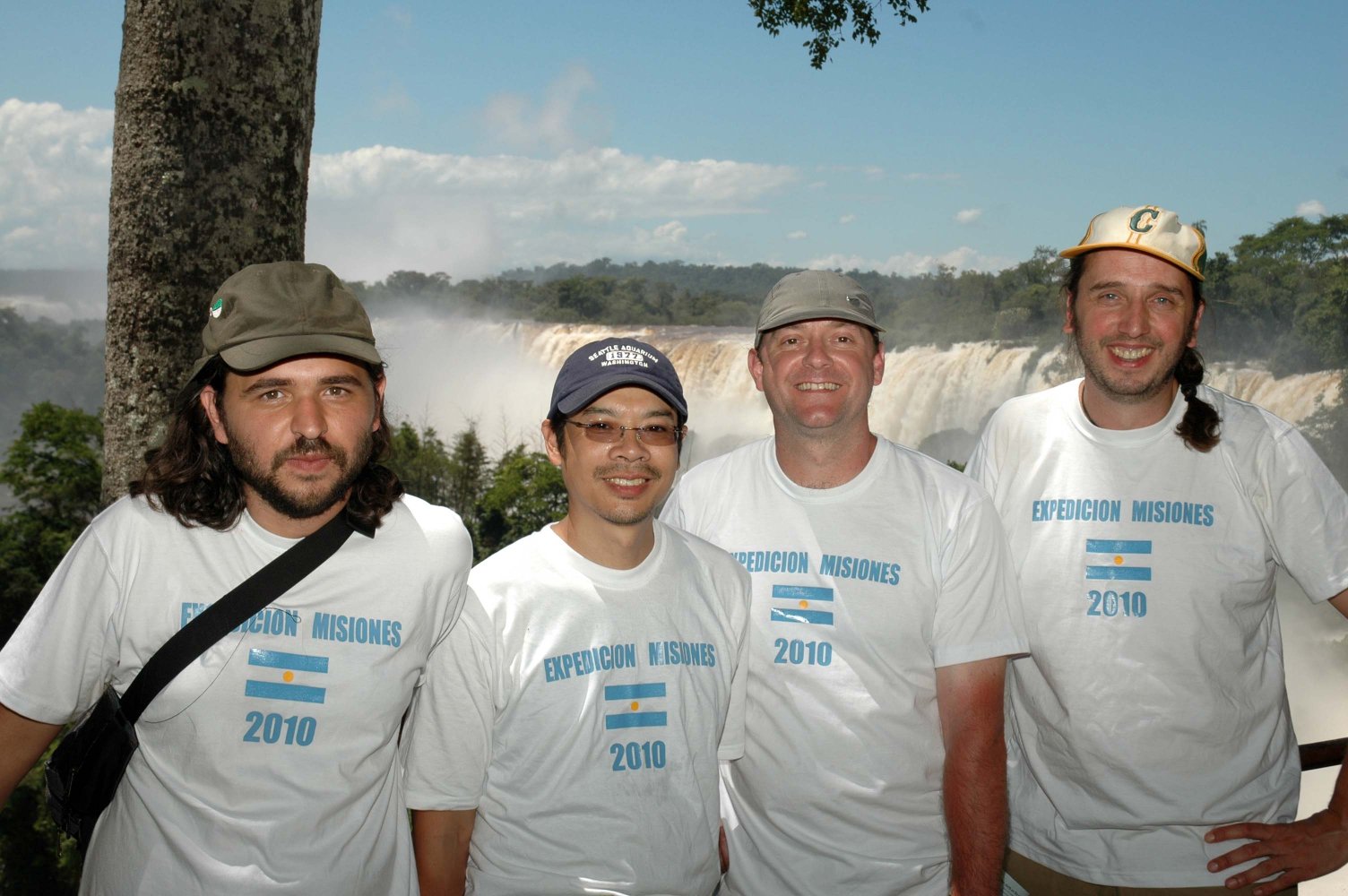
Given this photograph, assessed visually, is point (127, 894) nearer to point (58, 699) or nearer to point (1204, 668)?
point (58, 699)

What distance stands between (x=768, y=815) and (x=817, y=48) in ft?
16.0

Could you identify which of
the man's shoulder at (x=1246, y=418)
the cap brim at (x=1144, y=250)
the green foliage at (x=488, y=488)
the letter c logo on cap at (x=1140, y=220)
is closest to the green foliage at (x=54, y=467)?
the green foliage at (x=488, y=488)

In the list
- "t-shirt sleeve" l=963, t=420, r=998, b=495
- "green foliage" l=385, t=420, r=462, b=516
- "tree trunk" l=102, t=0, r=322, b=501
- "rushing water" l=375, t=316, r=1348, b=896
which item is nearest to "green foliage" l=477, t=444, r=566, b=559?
"green foliage" l=385, t=420, r=462, b=516

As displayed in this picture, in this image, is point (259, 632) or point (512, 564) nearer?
point (259, 632)

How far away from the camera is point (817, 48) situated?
20.6 ft

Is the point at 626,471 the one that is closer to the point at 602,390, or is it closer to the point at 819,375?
the point at 602,390

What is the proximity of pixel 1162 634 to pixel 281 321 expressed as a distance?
2260 millimetres

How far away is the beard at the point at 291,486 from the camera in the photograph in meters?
2.33

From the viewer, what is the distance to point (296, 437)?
2342 millimetres

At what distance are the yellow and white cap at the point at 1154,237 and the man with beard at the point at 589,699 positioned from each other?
134 centimetres

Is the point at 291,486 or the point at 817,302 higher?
the point at 817,302

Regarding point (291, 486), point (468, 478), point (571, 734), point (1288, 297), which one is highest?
point (1288, 297)

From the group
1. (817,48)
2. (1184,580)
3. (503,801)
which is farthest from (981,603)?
(817,48)

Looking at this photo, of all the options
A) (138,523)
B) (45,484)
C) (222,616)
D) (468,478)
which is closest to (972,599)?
(222,616)
